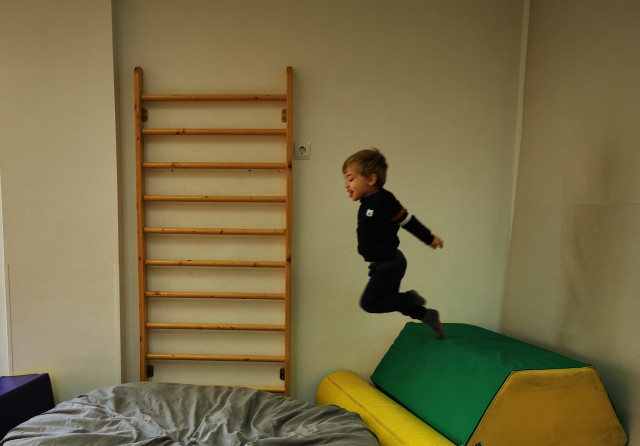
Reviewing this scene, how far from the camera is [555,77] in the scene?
238 centimetres

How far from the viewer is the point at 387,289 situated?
1.96 m

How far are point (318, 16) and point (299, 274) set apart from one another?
5.29 ft

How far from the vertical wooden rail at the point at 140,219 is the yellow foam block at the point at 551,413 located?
196cm

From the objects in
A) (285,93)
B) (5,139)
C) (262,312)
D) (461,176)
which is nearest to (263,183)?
(285,93)

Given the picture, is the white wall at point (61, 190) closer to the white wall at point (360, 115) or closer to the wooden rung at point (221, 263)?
the white wall at point (360, 115)

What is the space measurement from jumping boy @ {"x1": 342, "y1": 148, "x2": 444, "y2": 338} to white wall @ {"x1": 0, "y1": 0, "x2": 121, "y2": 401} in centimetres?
165

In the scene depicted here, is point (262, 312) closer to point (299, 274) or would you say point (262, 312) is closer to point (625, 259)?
point (299, 274)

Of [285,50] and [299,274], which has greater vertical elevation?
[285,50]

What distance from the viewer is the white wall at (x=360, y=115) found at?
104 inches

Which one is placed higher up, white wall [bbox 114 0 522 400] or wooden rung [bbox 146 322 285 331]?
white wall [bbox 114 0 522 400]

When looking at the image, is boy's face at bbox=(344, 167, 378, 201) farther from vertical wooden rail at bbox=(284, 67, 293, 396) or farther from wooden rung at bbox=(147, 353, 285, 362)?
wooden rung at bbox=(147, 353, 285, 362)

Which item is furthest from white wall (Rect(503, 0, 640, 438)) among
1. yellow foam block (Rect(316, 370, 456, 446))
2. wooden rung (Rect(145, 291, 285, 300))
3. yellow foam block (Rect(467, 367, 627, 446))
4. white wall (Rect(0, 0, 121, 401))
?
white wall (Rect(0, 0, 121, 401))

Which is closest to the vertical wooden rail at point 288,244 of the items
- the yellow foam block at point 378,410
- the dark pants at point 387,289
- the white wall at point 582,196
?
the yellow foam block at point 378,410

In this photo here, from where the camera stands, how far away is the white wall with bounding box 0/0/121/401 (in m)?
2.61
